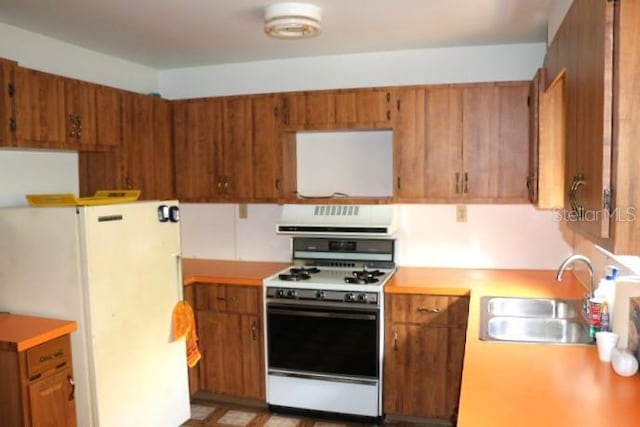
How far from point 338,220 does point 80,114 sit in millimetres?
1735

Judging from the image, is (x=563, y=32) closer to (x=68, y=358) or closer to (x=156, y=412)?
(x=68, y=358)

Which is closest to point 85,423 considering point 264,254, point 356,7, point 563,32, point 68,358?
point 68,358

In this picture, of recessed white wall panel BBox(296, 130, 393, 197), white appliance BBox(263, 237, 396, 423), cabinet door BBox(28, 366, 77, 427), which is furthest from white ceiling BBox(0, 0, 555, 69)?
cabinet door BBox(28, 366, 77, 427)

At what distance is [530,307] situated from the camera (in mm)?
2688

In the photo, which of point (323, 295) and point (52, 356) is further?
point (323, 295)

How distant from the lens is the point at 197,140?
375 cm

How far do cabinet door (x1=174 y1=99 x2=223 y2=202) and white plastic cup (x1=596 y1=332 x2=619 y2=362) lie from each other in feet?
8.63

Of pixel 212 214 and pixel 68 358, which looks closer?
pixel 68 358

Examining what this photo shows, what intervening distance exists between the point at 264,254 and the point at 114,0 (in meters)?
2.09

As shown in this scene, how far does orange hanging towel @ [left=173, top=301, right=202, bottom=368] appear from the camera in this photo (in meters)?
3.10

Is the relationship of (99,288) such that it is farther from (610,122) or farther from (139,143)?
(610,122)

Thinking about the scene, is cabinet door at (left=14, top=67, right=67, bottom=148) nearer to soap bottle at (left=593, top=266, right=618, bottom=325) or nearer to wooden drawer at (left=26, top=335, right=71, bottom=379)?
wooden drawer at (left=26, top=335, right=71, bottom=379)

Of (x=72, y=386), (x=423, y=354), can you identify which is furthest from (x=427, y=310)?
(x=72, y=386)

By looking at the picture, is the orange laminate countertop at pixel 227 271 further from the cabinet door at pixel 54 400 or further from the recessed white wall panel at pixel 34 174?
the cabinet door at pixel 54 400
